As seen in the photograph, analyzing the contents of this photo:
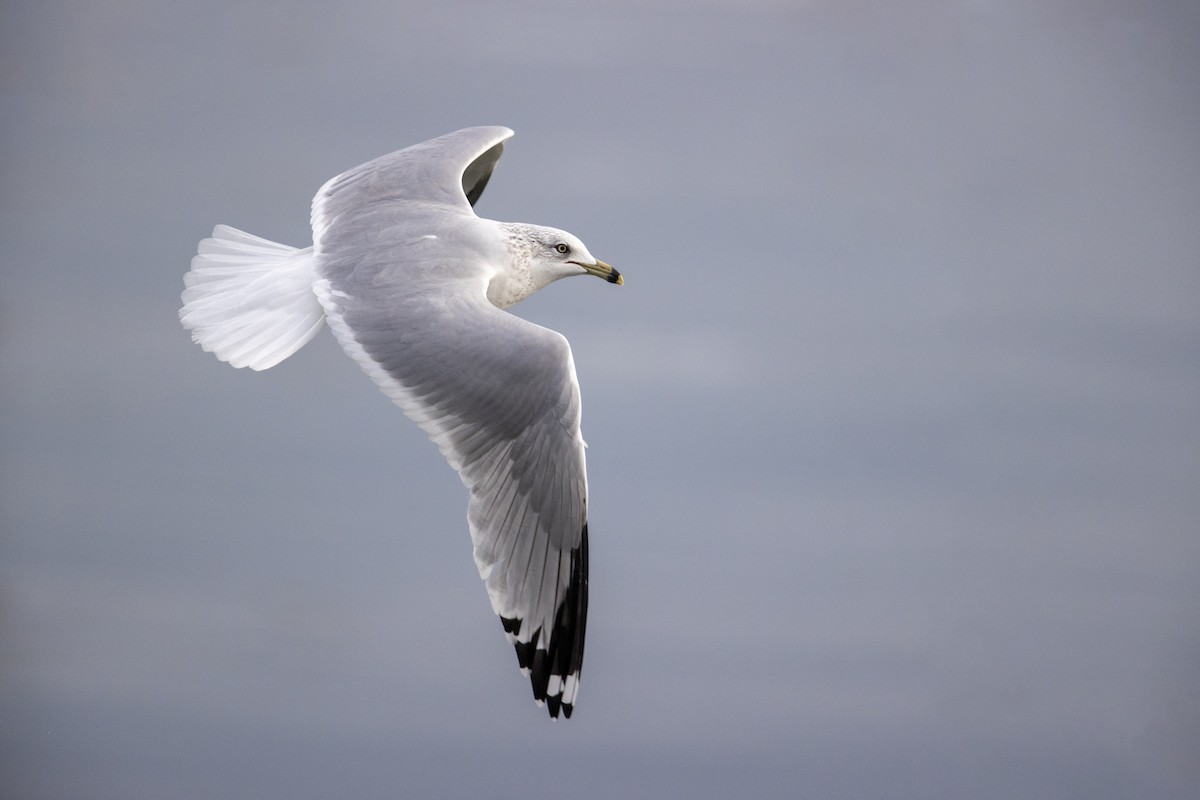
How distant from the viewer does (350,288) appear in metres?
4.26

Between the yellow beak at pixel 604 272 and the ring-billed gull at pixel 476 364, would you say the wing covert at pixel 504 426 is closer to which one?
the ring-billed gull at pixel 476 364

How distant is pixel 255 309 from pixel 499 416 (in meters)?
1.05

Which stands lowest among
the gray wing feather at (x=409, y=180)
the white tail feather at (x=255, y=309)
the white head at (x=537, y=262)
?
the white tail feather at (x=255, y=309)

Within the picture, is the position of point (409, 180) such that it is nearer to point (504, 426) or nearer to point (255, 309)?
point (255, 309)

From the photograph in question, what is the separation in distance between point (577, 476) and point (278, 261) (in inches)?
59.5

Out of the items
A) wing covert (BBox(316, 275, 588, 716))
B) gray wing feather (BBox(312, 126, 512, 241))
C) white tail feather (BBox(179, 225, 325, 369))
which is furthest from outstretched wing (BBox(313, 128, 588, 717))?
gray wing feather (BBox(312, 126, 512, 241))

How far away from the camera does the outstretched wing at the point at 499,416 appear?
397 centimetres

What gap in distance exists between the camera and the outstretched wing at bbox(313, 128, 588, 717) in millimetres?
3971

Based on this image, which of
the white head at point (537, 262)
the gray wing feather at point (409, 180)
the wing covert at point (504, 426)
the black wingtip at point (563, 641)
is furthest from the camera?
the gray wing feather at point (409, 180)

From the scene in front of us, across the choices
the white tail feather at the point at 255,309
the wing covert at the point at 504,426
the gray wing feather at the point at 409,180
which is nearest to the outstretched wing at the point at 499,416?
the wing covert at the point at 504,426

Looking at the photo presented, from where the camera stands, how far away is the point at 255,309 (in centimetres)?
456

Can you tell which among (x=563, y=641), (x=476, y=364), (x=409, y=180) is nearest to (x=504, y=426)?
(x=476, y=364)

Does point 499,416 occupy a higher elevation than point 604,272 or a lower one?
lower

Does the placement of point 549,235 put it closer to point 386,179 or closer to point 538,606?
point 386,179
